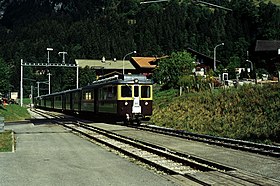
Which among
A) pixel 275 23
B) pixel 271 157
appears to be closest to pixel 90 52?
pixel 275 23

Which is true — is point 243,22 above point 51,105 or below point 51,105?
above

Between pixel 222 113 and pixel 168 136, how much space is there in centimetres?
623

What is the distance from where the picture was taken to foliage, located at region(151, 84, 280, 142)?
20100 millimetres

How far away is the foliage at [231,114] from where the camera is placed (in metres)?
20.1

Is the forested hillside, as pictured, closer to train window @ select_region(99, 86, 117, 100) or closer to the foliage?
the foliage

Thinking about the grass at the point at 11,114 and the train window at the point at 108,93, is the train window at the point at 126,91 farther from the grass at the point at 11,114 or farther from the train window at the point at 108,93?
the grass at the point at 11,114

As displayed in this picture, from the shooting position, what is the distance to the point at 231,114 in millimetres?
24719

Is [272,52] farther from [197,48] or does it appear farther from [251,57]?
[197,48]

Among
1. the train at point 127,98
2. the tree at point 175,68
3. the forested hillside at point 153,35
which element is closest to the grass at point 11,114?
the train at point 127,98

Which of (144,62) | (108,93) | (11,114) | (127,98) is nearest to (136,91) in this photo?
(127,98)

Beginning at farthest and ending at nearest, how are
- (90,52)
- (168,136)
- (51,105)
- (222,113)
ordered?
(90,52), (51,105), (222,113), (168,136)

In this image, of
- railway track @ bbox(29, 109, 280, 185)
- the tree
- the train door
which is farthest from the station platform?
the tree

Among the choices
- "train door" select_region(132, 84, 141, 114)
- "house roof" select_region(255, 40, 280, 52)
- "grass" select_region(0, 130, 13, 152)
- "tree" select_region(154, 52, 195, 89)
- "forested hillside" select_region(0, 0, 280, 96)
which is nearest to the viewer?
"grass" select_region(0, 130, 13, 152)

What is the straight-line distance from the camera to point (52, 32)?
593ft
